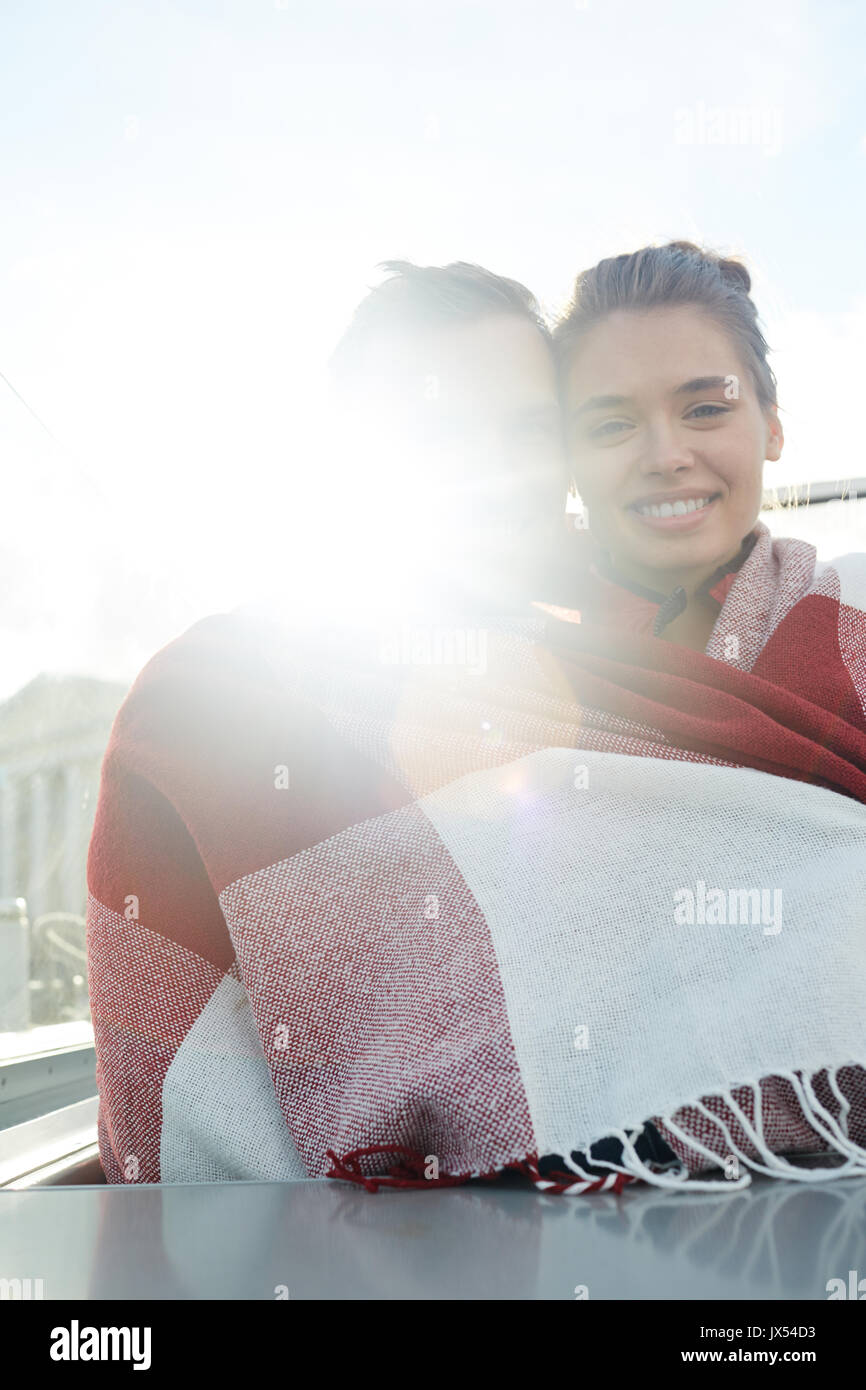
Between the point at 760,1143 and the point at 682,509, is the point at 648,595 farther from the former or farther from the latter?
the point at 760,1143

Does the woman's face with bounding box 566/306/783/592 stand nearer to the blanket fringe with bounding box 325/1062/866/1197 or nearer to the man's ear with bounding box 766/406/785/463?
the man's ear with bounding box 766/406/785/463

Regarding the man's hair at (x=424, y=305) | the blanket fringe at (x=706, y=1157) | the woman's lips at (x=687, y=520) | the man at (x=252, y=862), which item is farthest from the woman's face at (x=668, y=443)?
the blanket fringe at (x=706, y=1157)

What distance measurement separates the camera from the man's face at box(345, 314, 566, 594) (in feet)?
3.08

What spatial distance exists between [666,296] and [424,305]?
9.4 inches

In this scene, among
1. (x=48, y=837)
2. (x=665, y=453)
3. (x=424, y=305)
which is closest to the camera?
(x=665, y=453)

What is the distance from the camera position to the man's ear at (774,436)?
1.03 meters

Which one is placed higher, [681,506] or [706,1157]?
[681,506]

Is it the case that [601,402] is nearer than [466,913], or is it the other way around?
[466,913]

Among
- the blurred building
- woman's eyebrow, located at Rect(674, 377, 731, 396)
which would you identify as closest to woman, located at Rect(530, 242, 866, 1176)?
woman's eyebrow, located at Rect(674, 377, 731, 396)

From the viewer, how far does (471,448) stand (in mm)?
955

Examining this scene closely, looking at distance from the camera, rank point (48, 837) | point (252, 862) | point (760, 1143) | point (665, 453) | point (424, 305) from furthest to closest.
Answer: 1. point (48, 837)
2. point (424, 305)
3. point (665, 453)
4. point (252, 862)
5. point (760, 1143)

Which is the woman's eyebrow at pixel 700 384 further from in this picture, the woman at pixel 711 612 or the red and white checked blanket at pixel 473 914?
the red and white checked blanket at pixel 473 914

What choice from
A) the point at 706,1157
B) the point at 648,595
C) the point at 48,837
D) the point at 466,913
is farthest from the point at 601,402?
the point at 48,837

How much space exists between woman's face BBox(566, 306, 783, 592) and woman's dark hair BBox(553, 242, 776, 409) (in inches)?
0.8
